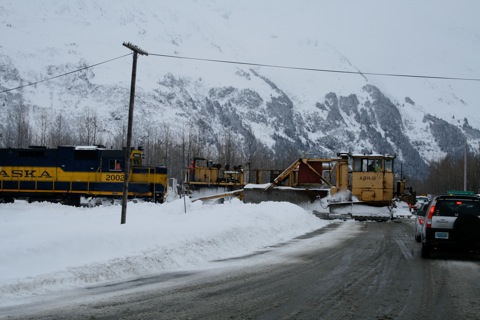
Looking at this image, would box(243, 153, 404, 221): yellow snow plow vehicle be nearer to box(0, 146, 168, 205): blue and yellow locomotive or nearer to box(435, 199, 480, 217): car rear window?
box(0, 146, 168, 205): blue and yellow locomotive

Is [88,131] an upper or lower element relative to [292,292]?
upper

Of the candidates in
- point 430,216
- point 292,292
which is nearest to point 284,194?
point 430,216

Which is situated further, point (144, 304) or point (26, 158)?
point (26, 158)

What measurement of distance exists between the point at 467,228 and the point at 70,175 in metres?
28.3

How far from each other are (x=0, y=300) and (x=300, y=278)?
5.21 m

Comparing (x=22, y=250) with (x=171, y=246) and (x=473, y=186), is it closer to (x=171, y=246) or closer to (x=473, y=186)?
(x=171, y=246)

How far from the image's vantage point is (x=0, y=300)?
24.7 ft

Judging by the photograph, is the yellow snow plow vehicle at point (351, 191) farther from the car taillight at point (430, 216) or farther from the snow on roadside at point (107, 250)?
the car taillight at point (430, 216)

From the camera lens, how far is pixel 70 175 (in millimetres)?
35000

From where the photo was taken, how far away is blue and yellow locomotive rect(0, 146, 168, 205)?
115 feet

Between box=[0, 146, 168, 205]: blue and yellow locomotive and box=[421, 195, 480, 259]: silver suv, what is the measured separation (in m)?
24.9

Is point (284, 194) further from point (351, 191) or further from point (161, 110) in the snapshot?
point (161, 110)

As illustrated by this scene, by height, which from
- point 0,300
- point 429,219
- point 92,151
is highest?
point 92,151

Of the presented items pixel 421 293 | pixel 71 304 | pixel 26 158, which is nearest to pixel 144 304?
pixel 71 304
